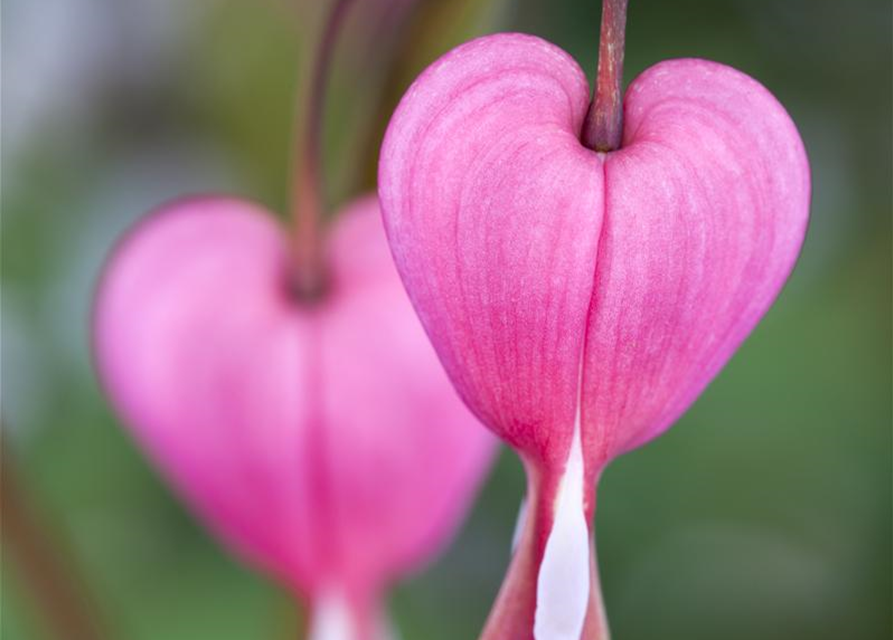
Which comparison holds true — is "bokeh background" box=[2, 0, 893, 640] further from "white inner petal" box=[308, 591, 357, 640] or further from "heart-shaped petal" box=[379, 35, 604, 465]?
"heart-shaped petal" box=[379, 35, 604, 465]

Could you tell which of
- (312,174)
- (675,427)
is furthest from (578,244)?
(675,427)

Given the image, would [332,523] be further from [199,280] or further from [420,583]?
[420,583]

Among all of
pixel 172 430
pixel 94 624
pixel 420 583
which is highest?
pixel 172 430

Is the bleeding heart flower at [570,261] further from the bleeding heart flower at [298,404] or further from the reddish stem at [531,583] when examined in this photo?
the bleeding heart flower at [298,404]

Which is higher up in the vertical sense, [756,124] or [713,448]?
[756,124]

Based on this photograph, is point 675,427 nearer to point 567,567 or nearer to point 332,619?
point 332,619

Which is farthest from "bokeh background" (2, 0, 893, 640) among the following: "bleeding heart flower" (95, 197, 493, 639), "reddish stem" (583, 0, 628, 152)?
"reddish stem" (583, 0, 628, 152)

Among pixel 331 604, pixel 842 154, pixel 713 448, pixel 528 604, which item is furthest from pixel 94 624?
pixel 842 154
